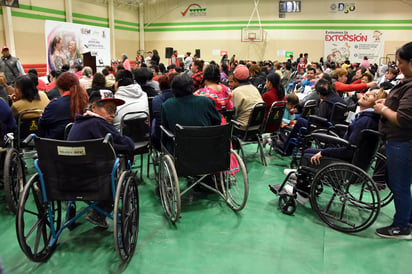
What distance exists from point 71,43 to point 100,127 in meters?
9.80

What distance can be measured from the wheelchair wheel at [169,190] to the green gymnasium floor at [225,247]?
0.29ft

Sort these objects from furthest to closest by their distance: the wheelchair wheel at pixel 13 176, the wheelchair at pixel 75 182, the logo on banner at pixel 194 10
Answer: the logo on banner at pixel 194 10 → the wheelchair wheel at pixel 13 176 → the wheelchair at pixel 75 182

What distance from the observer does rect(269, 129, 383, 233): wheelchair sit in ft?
7.83

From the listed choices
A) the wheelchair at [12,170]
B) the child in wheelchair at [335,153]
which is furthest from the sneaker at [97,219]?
the child in wheelchair at [335,153]

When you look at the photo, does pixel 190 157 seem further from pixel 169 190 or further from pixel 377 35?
pixel 377 35

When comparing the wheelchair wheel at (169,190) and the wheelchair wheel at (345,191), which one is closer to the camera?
the wheelchair wheel at (345,191)

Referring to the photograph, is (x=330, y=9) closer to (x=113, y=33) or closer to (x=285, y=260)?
(x=113, y=33)

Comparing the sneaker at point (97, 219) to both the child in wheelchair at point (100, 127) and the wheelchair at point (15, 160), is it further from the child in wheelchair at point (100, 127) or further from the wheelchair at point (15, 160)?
the wheelchair at point (15, 160)

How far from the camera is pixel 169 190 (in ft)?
9.02

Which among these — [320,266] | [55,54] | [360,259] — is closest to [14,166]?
[320,266]

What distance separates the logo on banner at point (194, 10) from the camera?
1670cm

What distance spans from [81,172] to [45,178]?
0.76ft

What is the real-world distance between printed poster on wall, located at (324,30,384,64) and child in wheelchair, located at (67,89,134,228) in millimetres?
15157

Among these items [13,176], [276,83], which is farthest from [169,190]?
[276,83]
